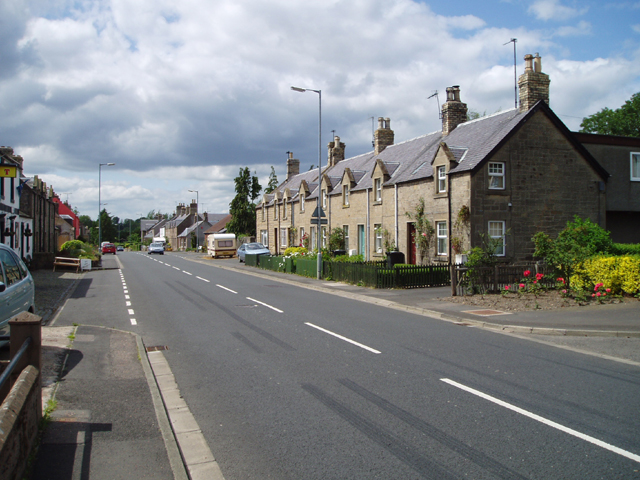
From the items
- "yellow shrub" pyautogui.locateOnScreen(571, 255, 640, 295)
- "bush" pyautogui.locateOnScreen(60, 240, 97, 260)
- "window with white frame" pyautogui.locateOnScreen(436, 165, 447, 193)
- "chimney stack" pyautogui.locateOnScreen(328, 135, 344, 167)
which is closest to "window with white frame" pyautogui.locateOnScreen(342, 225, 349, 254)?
"window with white frame" pyautogui.locateOnScreen(436, 165, 447, 193)

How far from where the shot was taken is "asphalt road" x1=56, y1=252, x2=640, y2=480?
4617 mm

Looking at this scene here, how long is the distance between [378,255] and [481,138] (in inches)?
367

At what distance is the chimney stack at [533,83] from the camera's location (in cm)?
2425

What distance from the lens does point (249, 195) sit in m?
63.9

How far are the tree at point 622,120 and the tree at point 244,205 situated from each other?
128ft

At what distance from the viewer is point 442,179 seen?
2530cm

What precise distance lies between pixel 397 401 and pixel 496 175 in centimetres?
1960

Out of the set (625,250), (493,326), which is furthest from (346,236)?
(493,326)

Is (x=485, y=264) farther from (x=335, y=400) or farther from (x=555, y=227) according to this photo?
(x=335, y=400)

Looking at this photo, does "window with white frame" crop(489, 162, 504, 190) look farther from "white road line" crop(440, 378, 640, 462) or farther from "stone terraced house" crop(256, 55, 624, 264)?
"white road line" crop(440, 378, 640, 462)

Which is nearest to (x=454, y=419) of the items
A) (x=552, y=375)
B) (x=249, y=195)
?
(x=552, y=375)

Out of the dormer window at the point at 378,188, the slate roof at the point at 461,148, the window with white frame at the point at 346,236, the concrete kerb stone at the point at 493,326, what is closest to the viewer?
the concrete kerb stone at the point at 493,326

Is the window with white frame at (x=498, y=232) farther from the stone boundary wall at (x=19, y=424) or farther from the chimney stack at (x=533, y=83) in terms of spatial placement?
the stone boundary wall at (x=19, y=424)

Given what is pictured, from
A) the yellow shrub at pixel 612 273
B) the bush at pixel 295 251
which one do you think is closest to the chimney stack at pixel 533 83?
the yellow shrub at pixel 612 273
